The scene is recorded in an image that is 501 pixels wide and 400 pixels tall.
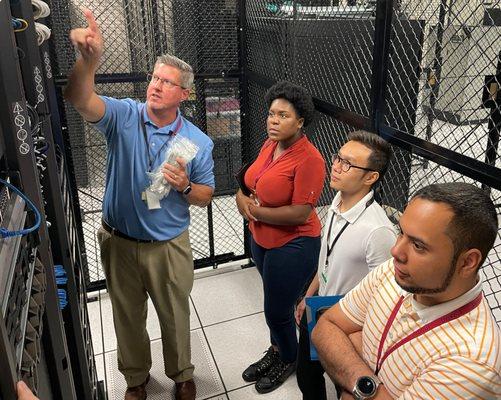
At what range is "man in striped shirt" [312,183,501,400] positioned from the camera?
1.03m

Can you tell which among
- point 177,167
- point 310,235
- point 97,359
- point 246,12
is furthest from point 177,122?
point 97,359

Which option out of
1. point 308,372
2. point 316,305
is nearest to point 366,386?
point 316,305

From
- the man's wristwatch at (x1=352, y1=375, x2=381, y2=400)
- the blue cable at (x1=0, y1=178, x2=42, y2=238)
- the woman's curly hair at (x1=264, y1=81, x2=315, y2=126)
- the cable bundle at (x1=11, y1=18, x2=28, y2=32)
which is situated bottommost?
the man's wristwatch at (x1=352, y1=375, x2=381, y2=400)

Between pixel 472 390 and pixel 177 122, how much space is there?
1657 mm

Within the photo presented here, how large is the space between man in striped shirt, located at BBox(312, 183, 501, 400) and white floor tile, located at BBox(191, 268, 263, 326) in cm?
195

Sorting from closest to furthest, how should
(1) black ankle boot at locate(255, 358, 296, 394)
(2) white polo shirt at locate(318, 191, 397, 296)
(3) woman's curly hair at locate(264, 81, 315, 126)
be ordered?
(2) white polo shirt at locate(318, 191, 397, 296), (3) woman's curly hair at locate(264, 81, 315, 126), (1) black ankle boot at locate(255, 358, 296, 394)

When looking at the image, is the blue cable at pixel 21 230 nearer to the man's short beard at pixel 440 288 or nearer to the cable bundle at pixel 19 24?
the cable bundle at pixel 19 24

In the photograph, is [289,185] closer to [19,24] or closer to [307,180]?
[307,180]

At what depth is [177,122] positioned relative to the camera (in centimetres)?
214

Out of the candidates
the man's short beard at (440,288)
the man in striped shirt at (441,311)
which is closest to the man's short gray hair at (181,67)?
the man in striped shirt at (441,311)

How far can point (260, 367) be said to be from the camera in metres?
2.55

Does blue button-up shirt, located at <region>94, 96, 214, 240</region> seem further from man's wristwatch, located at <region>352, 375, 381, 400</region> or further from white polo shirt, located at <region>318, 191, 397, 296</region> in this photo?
man's wristwatch, located at <region>352, 375, 381, 400</region>

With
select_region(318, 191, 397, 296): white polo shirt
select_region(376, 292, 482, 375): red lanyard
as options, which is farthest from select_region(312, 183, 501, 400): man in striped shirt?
select_region(318, 191, 397, 296): white polo shirt

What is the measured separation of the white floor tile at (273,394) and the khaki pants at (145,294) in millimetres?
298
